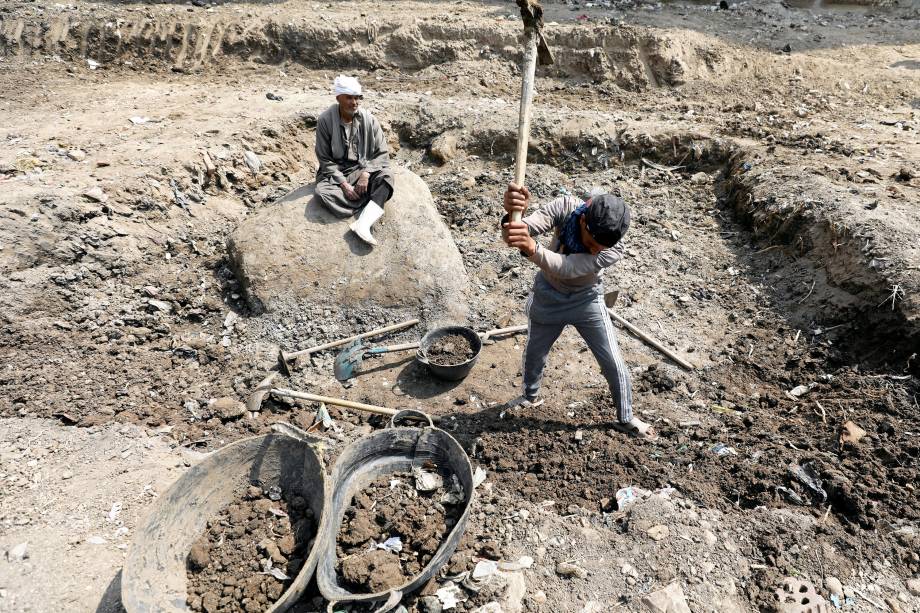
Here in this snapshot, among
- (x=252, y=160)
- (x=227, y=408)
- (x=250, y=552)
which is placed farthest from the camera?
(x=252, y=160)

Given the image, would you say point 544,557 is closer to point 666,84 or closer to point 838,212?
point 838,212

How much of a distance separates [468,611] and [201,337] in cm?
355

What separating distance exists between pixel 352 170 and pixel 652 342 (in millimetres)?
3487

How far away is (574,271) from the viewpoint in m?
3.19

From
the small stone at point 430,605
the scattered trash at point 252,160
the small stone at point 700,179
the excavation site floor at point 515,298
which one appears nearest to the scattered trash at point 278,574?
the excavation site floor at point 515,298

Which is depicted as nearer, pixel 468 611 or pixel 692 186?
pixel 468 611

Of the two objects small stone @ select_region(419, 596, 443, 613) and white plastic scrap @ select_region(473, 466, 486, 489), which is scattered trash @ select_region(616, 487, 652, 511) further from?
small stone @ select_region(419, 596, 443, 613)

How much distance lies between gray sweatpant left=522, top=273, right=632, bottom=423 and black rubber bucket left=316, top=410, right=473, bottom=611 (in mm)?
1053

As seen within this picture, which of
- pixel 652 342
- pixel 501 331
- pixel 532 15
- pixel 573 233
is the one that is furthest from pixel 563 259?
pixel 652 342

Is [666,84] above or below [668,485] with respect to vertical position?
above

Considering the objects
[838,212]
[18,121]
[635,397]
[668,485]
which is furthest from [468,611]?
[18,121]

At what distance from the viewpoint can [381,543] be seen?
9.86 ft

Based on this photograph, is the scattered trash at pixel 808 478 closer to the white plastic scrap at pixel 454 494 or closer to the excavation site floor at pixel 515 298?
the excavation site floor at pixel 515 298

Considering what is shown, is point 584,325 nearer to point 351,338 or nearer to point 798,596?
point 798,596
